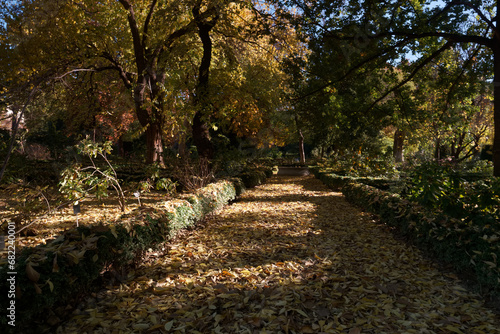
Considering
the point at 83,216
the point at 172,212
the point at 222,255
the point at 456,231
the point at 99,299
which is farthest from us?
the point at 83,216

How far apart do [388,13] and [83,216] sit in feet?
27.4

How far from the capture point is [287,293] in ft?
9.77

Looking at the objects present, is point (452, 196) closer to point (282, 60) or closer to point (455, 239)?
point (455, 239)

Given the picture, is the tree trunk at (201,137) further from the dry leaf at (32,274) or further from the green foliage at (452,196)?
the dry leaf at (32,274)

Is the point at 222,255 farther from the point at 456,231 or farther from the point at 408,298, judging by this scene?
the point at 456,231

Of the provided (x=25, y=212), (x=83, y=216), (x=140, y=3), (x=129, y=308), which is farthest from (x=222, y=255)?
(x=140, y=3)

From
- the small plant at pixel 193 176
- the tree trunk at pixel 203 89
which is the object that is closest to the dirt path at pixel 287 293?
the small plant at pixel 193 176

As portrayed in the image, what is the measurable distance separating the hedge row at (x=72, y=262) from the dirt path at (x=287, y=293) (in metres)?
0.24

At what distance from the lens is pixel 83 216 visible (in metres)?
6.24

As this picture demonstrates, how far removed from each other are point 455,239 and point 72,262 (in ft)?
12.7

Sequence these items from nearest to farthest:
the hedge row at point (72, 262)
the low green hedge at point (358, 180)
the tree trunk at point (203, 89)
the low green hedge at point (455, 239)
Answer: the hedge row at point (72, 262) → the low green hedge at point (455, 239) → the low green hedge at point (358, 180) → the tree trunk at point (203, 89)

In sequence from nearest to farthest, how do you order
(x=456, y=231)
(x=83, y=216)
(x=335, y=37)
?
(x=456, y=231) < (x=83, y=216) < (x=335, y=37)

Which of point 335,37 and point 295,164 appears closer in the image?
point 335,37

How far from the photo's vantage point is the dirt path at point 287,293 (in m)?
2.46
